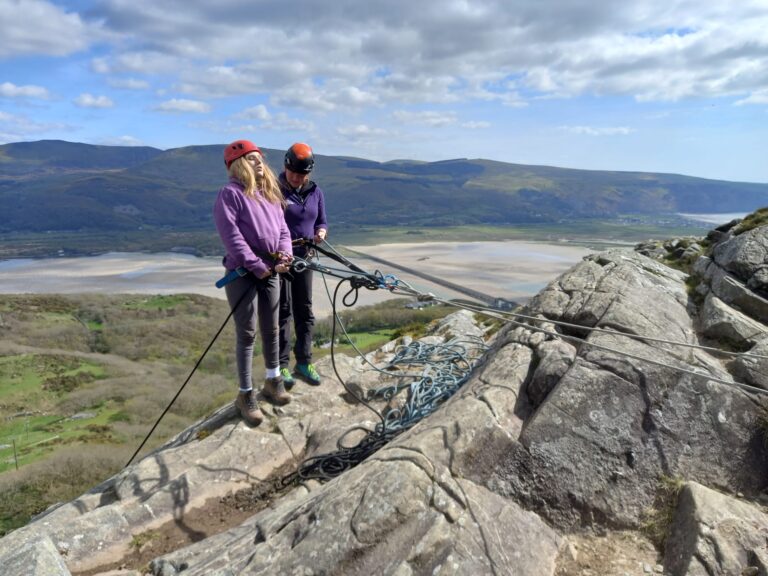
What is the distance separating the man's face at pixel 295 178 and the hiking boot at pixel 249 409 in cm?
288

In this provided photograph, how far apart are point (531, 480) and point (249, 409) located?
155 inches

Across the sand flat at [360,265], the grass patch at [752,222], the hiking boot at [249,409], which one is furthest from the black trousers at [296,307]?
the sand flat at [360,265]

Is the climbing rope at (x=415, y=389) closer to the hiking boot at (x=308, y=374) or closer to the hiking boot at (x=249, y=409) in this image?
the hiking boot at (x=308, y=374)

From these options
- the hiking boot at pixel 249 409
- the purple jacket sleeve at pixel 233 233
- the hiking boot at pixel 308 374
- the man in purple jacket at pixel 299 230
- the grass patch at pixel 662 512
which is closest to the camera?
the grass patch at pixel 662 512

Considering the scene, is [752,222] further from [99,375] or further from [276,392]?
[99,375]

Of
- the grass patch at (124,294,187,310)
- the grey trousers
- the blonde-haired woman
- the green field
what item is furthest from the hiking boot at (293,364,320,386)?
the grass patch at (124,294,187,310)

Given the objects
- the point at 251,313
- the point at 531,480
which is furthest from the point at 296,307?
the point at 531,480

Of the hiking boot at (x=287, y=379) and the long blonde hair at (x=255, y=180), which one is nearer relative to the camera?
the long blonde hair at (x=255, y=180)

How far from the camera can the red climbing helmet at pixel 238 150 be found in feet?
19.7

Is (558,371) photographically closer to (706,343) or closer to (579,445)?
(579,445)

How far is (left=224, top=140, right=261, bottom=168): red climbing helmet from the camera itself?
600 centimetres

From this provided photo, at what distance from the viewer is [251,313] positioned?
245 inches

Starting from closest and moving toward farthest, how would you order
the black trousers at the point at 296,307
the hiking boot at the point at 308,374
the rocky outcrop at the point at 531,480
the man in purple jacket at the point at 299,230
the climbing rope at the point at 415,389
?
the rocky outcrop at the point at 531,480 → the climbing rope at the point at 415,389 → the man in purple jacket at the point at 299,230 → the black trousers at the point at 296,307 → the hiking boot at the point at 308,374

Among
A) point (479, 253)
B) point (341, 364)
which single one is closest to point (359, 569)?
point (341, 364)
